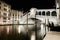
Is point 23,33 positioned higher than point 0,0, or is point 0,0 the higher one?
point 0,0

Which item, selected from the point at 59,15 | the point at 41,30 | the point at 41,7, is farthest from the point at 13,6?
the point at 41,30

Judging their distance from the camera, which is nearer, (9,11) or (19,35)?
Result: (19,35)

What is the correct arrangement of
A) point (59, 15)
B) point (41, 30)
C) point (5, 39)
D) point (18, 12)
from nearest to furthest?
point (41, 30), point (5, 39), point (59, 15), point (18, 12)

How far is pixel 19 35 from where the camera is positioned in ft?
39.0

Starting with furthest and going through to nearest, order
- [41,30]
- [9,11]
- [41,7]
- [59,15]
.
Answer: [9,11], [41,7], [59,15], [41,30]

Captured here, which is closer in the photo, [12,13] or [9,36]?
[9,36]

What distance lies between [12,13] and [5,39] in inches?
439

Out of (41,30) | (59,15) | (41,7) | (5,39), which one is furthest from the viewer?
(41,7)

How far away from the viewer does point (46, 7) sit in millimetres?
18469

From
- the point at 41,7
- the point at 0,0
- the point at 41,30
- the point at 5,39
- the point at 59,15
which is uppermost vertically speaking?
the point at 0,0

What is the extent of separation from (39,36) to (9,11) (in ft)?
39.9

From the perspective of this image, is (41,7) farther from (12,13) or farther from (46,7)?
(12,13)

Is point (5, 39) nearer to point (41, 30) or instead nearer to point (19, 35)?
point (19, 35)

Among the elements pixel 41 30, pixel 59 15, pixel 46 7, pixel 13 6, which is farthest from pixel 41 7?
pixel 41 30
